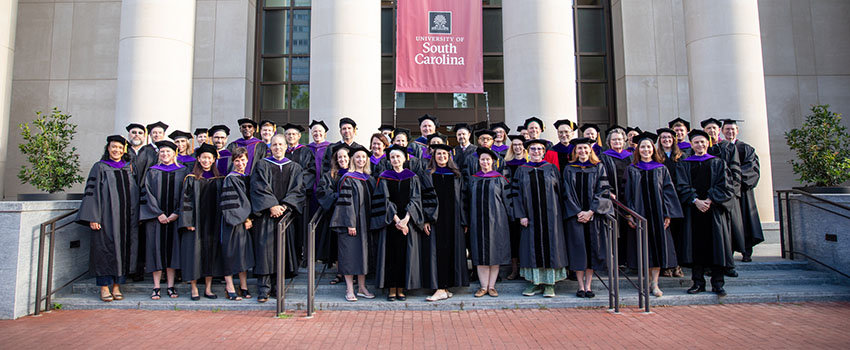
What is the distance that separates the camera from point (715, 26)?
958cm

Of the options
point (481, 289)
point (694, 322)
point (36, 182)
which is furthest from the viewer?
point (36, 182)

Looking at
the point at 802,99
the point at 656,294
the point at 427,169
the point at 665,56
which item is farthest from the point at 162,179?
the point at 802,99

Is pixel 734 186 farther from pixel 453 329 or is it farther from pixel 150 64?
pixel 150 64

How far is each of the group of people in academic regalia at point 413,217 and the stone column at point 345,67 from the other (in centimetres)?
265

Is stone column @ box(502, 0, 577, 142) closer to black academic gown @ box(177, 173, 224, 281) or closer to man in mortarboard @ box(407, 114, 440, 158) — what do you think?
man in mortarboard @ box(407, 114, 440, 158)

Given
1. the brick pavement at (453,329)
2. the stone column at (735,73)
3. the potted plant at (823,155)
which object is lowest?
the brick pavement at (453,329)

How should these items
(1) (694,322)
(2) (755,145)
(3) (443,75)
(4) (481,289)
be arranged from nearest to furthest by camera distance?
1. (1) (694,322)
2. (4) (481,289)
3. (2) (755,145)
4. (3) (443,75)

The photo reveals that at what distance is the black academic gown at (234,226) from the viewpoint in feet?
19.5

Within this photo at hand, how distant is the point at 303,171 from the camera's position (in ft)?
22.8

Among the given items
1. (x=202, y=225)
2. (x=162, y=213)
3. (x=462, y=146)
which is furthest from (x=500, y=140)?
(x=162, y=213)

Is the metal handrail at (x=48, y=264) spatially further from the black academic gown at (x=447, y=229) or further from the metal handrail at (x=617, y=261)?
the metal handrail at (x=617, y=261)

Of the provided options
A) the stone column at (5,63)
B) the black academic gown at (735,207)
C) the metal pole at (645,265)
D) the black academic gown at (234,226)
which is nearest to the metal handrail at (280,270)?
the black academic gown at (234,226)

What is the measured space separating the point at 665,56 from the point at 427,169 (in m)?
9.86

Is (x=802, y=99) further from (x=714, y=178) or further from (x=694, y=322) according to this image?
(x=694, y=322)
